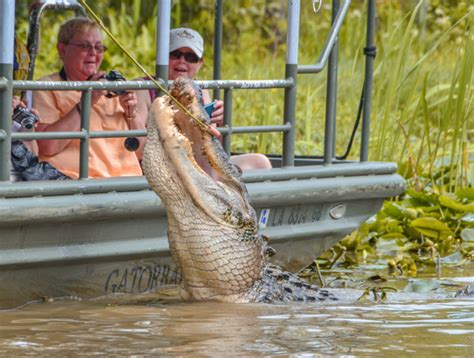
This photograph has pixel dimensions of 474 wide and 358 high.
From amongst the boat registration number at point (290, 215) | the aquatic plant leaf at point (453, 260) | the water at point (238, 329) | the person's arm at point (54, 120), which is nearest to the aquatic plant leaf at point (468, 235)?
the aquatic plant leaf at point (453, 260)

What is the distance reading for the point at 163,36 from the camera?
5.47m

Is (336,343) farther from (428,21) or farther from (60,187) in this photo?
(428,21)

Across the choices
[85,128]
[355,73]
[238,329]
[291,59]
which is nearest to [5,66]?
[85,128]

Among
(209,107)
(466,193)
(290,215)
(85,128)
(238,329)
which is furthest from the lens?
(466,193)

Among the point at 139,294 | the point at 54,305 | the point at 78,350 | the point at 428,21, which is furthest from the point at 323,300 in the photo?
→ the point at 428,21

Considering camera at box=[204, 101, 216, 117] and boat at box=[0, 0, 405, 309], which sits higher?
camera at box=[204, 101, 216, 117]

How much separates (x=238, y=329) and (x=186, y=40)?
95.9 inches

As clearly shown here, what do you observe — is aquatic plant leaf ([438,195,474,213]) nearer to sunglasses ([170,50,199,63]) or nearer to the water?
sunglasses ([170,50,199,63])

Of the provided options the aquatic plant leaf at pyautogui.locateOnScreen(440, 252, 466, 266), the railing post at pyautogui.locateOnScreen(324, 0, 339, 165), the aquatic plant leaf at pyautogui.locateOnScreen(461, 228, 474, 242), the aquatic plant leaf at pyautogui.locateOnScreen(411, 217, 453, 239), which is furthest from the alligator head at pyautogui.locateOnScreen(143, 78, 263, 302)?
the aquatic plant leaf at pyautogui.locateOnScreen(461, 228, 474, 242)

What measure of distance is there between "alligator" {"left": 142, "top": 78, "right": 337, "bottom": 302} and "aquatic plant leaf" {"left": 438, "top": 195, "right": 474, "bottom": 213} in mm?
2293

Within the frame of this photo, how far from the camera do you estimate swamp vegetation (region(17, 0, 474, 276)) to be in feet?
24.5

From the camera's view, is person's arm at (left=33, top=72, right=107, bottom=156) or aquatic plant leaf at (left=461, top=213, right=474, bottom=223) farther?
aquatic plant leaf at (left=461, top=213, right=474, bottom=223)

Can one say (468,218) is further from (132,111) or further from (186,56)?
(132,111)

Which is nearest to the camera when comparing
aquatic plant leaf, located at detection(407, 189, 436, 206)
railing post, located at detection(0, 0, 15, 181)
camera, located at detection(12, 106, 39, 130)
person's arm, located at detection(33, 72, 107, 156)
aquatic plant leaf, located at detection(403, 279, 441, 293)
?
railing post, located at detection(0, 0, 15, 181)
